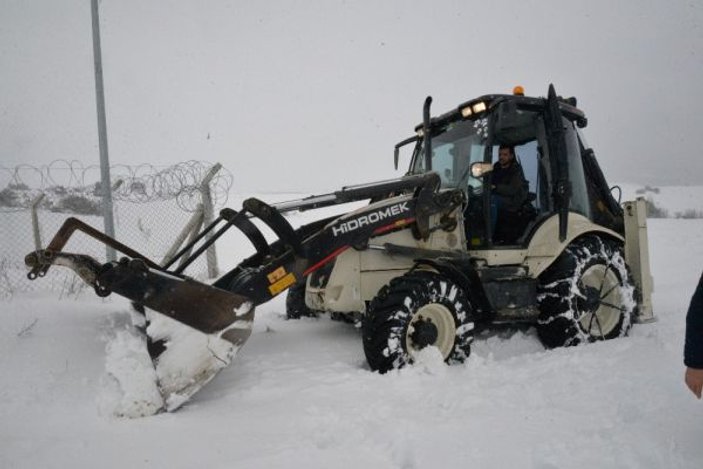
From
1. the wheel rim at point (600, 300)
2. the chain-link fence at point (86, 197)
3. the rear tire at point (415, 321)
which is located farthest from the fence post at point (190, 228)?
the wheel rim at point (600, 300)

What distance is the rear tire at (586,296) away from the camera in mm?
4227

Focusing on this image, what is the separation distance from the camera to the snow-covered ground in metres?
2.20

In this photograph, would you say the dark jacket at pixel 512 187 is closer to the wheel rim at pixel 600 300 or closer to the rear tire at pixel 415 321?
the wheel rim at pixel 600 300

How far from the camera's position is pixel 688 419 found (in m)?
2.52

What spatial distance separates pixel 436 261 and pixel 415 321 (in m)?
0.57

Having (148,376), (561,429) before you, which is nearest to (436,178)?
(561,429)

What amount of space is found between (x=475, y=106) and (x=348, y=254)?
5.98 feet

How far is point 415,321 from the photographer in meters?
3.56

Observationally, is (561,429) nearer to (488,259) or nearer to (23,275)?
(488,259)

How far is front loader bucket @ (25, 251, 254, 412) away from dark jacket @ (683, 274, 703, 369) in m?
2.40

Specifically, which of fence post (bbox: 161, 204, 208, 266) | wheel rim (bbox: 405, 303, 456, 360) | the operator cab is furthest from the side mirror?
fence post (bbox: 161, 204, 208, 266)

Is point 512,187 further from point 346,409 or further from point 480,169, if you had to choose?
point 346,409

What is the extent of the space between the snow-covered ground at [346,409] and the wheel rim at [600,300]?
413 millimetres

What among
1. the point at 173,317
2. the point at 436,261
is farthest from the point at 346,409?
the point at 436,261
